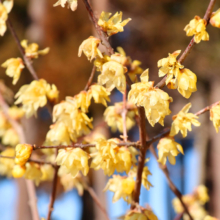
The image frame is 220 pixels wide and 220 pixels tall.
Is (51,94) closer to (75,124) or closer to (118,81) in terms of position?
(75,124)

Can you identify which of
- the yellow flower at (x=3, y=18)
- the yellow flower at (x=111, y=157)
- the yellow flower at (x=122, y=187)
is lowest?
the yellow flower at (x=122, y=187)

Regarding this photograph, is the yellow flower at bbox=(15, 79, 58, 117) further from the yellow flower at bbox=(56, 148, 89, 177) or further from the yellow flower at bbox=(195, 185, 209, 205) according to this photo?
the yellow flower at bbox=(195, 185, 209, 205)

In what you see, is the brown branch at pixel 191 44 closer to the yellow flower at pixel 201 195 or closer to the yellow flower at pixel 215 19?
the yellow flower at pixel 215 19

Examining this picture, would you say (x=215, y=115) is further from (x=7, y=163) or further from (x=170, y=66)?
(x=7, y=163)

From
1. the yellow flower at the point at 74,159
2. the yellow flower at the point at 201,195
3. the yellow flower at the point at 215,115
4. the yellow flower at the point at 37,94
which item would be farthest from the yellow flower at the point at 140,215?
the yellow flower at the point at 201,195

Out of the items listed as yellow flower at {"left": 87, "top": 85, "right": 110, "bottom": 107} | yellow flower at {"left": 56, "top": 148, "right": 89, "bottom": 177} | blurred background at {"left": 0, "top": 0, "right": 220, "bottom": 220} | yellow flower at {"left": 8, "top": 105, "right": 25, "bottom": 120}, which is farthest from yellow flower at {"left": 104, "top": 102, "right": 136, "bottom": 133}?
blurred background at {"left": 0, "top": 0, "right": 220, "bottom": 220}

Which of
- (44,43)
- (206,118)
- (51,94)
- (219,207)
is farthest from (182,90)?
(44,43)

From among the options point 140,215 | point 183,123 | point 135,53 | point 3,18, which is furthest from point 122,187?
point 135,53
